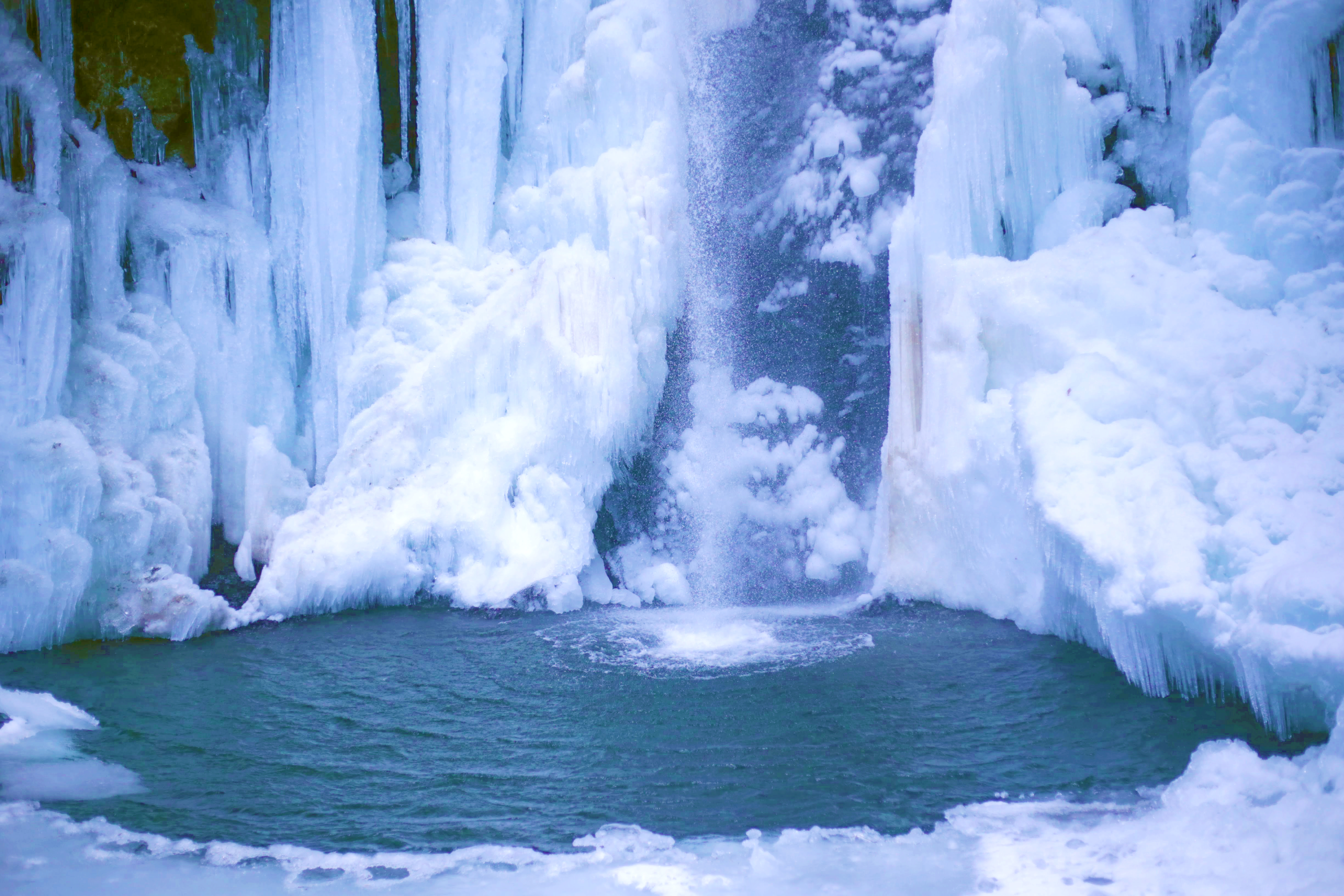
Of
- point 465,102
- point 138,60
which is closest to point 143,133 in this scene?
point 138,60

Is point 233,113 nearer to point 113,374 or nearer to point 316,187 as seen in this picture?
point 316,187

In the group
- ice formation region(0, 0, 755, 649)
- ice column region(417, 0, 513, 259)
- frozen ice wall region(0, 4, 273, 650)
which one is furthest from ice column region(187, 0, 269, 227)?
ice column region(417, 0, 513, 259)

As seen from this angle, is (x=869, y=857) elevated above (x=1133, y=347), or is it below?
below

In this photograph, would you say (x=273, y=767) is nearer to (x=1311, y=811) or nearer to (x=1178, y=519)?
(x=1311, y=811)

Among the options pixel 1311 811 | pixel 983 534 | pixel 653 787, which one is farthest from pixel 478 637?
pixel 1311 811

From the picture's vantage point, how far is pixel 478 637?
35.9ft

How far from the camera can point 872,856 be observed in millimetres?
5500

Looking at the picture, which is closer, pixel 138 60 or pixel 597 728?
pixel 597 728

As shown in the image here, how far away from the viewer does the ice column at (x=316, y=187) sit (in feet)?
43.7

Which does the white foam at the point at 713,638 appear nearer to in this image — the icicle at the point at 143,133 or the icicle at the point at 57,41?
the icicle at the point at 143,133

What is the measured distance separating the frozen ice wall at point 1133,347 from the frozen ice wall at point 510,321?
12.4ft

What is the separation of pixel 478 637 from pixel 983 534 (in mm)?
5817

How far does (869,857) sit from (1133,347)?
644 centimetres

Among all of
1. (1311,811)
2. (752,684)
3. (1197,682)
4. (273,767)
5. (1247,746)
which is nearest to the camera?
(1311,811)
